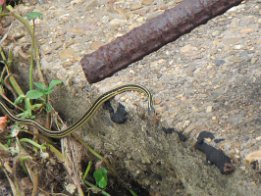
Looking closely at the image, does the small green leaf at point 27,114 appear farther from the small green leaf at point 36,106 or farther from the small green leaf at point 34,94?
the small green leaf at point 34,94

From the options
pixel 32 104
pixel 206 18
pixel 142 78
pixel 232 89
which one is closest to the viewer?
pixel 232 89

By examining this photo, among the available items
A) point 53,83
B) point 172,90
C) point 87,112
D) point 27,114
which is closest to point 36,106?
point 27,114

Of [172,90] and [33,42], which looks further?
[33,42]

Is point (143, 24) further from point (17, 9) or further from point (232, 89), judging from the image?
point (17, 9)

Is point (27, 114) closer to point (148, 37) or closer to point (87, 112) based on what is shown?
point (87, 112)

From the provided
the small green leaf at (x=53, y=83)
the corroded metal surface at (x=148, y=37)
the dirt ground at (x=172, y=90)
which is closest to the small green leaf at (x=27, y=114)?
the dirt ground at (x=172, y=90)

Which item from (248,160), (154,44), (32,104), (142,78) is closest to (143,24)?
(154,44)

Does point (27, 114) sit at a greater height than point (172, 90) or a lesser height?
lesser
